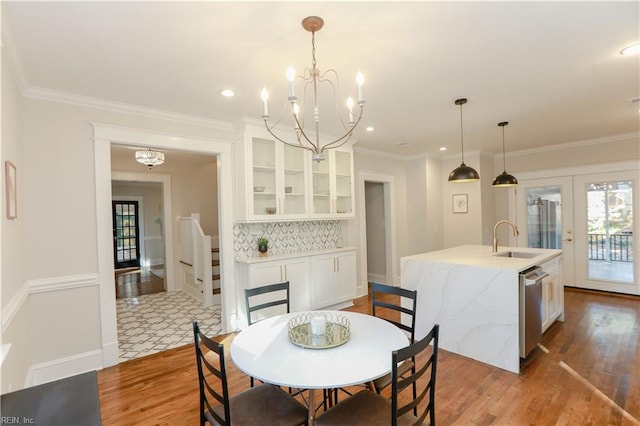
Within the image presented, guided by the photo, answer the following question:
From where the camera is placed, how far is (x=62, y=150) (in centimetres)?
295

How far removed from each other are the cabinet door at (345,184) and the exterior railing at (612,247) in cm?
427

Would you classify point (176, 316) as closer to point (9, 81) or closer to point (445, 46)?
point (9, 81)

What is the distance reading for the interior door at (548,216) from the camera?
573 cm

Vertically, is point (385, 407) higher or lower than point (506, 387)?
higher

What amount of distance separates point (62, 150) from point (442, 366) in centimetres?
410

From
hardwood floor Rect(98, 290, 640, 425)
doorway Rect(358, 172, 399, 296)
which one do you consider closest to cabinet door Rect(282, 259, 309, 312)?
hardwood floor Rect(98, 290, 640, 425)

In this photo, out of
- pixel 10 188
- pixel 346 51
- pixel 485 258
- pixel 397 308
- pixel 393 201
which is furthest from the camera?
pixel 393 201

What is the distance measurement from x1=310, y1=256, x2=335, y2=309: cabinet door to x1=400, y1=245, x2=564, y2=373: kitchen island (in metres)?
1.24

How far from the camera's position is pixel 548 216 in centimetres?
602

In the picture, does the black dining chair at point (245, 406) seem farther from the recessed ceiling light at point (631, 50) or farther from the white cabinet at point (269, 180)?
the recessed ceiling light at point (631, 50)

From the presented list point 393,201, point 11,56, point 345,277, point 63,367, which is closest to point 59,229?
point 63,367

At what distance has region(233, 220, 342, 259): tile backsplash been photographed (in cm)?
416

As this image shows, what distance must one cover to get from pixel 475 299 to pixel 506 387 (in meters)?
0.78

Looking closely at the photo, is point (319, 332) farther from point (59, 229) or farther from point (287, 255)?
point (59, 229)
